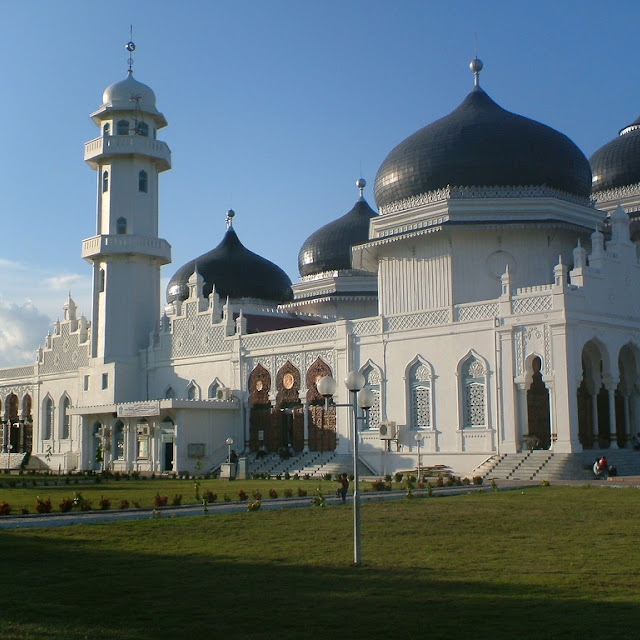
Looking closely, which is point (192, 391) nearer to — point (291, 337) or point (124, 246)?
point (291, 337)

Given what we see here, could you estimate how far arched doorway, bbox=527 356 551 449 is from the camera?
2981cm

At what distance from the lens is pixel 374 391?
112 ft

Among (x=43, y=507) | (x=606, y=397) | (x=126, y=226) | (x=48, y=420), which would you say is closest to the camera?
(x=43, y=507)

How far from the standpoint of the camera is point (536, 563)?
1028cm

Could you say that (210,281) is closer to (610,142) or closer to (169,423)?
(169,423)

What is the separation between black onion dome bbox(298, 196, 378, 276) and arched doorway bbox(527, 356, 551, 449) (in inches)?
702

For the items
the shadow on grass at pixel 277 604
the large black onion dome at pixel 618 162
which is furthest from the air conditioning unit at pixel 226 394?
the shadow on grass at pixel 277 604

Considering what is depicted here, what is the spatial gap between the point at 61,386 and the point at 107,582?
40.5 meters

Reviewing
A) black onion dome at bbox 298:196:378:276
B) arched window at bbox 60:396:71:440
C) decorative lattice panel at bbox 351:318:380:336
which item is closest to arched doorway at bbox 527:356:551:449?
decorative lattice panel at bbox 351:318:380:336

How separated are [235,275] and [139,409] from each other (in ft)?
35.8

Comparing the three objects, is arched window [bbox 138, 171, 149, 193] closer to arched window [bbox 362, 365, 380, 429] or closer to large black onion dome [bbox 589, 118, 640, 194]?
arched window [bbox 362, 365, 380, 429]

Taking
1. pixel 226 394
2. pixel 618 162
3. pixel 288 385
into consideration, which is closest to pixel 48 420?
pixel 226 394

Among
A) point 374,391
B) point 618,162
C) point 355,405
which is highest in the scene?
point 618,162

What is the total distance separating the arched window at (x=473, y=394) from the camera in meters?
30.4
